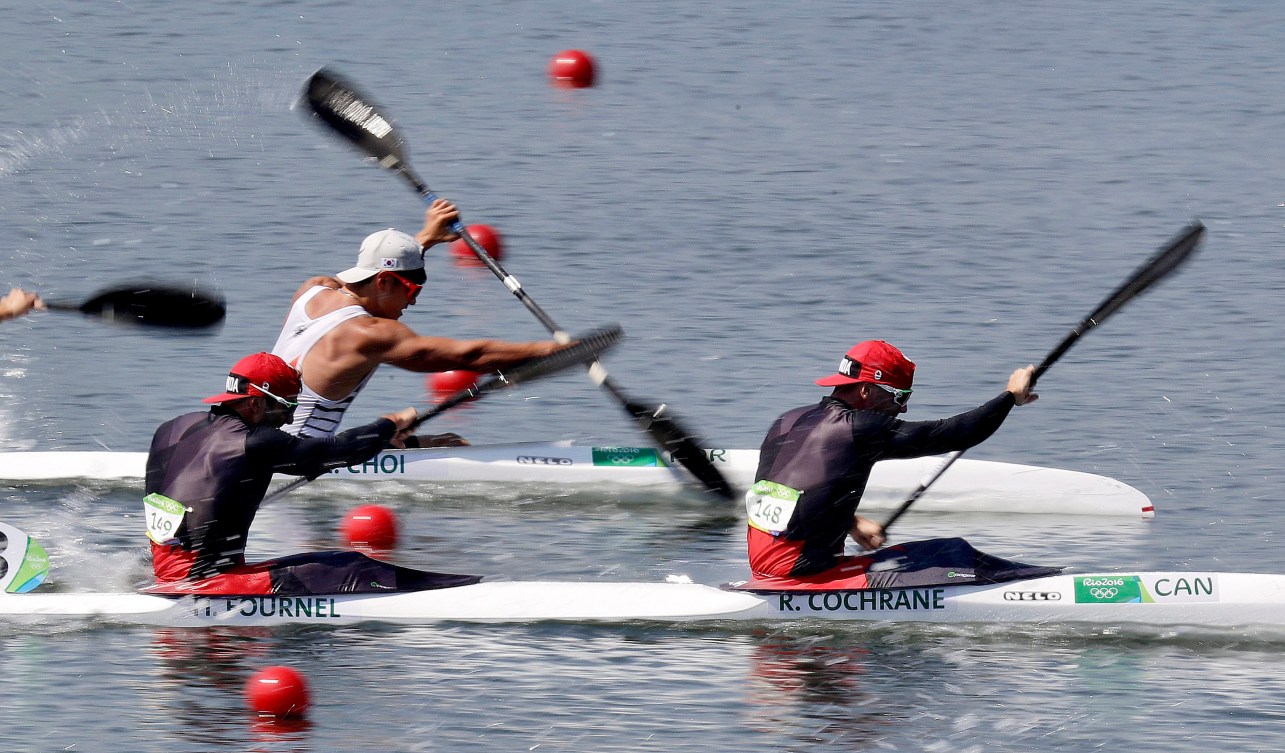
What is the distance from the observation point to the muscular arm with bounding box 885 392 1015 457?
10500mm

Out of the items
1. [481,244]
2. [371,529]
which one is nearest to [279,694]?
[371,529]

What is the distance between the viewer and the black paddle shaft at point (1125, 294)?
1215cm

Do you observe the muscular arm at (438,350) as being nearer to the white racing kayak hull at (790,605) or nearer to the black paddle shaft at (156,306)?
the black paddle shaft at (156,306)

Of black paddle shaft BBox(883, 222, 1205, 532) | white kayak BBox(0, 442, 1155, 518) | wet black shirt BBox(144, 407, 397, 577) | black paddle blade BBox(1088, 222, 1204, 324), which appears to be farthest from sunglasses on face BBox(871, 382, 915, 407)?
white kayak BBox(0, 442, 1155, 518)

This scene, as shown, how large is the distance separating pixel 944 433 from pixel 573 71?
Answer: 15.6 metres

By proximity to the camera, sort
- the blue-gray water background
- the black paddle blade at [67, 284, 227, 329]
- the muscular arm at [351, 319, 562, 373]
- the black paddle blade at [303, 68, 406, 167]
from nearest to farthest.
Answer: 1. the blue-gray water background
2. the muscular arm at [351, 319, 562, 373]
3. the black paddle blade at [67, 284, 227, 329]
4. the black paddle blade at [303, 68, 406, 167]

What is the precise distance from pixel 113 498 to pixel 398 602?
3.57 meters

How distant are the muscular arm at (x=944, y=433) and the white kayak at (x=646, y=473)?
113 inches

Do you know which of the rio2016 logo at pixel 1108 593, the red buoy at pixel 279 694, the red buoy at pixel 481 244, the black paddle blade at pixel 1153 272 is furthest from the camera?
the red buoy at pixel 481 244


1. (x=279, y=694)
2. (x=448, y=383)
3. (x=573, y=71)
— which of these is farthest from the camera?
(x=573, y=71)

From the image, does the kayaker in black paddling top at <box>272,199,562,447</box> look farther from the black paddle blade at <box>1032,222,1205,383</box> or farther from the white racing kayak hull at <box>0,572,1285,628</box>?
the black paddle blade at <box>1032,222,1205,383</box>

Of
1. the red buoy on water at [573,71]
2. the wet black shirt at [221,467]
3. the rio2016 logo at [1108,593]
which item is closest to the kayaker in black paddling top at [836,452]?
the rio2016 logo at [1108,593]

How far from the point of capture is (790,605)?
10727mm

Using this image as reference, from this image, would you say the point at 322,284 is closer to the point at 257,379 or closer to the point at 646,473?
the point at 257,379
